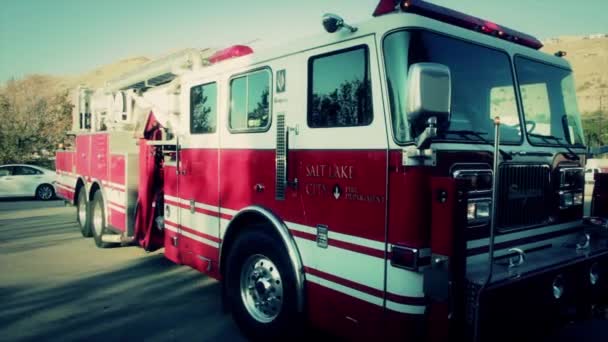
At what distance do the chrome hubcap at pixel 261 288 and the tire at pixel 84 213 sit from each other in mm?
5316

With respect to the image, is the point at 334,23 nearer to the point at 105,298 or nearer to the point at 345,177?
the point at 345,177

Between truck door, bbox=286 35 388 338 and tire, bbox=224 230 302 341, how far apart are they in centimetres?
26

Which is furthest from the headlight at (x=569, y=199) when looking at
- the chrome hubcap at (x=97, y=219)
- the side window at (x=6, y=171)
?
the side window at (x=6, y=171)

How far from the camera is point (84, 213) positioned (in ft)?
28.9

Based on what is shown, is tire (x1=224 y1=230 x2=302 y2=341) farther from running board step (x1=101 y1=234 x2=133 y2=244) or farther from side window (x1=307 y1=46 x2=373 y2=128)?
running board step (x1=101 y1=234 x2=133 y2=244)

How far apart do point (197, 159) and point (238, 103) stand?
93cm

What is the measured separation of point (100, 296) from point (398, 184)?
4.18 m

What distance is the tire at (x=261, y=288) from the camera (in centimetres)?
381

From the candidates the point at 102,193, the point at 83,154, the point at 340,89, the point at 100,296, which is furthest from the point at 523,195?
the point at 83,154

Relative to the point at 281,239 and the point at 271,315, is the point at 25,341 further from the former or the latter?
the point at 281,239

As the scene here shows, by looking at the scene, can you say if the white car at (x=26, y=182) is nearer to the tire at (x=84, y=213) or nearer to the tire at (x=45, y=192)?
the tire at (x=45, y=192)

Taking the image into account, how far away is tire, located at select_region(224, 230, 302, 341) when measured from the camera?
12.5ft

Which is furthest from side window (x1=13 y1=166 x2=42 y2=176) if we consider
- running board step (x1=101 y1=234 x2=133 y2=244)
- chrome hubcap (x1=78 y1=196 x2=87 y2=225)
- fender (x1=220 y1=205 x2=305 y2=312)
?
fender (x1=220 y1=205 x2=305 y2=312)

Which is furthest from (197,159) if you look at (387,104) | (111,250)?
(111,250)
